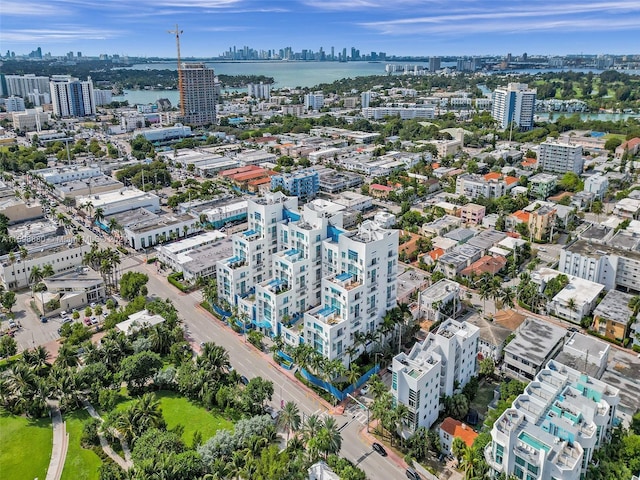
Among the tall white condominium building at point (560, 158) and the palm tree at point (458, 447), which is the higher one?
the tall white condominium building at point (560, 158)

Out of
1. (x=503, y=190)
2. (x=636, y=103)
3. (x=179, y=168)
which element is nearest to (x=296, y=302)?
(x=503, y=190)

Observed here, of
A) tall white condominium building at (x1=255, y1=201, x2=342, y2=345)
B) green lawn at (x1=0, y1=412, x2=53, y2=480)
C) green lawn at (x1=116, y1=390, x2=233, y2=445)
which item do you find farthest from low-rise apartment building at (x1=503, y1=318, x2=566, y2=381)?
green lawn at (x1=0, y1=412, x2=53, y2=480)

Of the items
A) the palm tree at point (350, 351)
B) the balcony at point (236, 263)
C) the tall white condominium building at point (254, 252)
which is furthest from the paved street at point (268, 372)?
the balcony at point (236, 263)

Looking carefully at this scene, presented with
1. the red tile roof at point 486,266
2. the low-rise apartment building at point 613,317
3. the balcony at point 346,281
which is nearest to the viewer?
the balcony at point 346,281

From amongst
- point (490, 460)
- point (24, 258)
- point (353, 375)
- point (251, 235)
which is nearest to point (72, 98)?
point (24, 258)

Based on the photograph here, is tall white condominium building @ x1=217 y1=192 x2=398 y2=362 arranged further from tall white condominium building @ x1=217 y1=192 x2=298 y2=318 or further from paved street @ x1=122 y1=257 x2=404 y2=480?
paved street @ x1=122 y1=257 x2=404 y2=480

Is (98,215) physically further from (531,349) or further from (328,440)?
(531,349)

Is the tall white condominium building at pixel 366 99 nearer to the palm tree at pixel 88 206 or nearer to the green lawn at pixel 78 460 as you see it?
the palm tree at pixel 88 206
